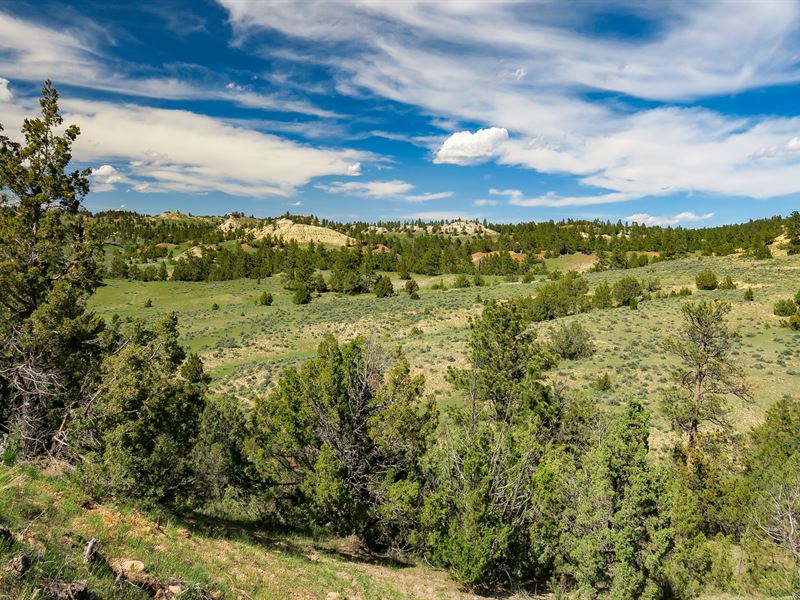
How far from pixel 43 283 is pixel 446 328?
52.6 meters

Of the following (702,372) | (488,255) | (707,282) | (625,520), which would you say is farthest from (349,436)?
(488,255)

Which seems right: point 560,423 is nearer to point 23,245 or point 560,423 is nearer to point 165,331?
point 165,331

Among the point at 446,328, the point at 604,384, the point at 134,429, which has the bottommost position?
the point at 604,384

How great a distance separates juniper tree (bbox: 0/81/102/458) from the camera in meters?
13.4

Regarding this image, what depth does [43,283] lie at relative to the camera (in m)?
14.3

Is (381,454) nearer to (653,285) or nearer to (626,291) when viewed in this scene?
(626,291)

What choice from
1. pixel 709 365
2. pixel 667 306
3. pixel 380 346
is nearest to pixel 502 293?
pixel 667 306

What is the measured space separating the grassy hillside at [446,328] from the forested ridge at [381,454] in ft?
42.4

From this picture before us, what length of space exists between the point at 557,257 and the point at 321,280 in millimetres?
85995

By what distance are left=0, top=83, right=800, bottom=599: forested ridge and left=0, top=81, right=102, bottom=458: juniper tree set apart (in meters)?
0.06

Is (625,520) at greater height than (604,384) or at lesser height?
greater

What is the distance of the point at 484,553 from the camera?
44.0 ft

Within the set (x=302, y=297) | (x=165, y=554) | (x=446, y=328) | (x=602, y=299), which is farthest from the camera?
(x=302, y=297)

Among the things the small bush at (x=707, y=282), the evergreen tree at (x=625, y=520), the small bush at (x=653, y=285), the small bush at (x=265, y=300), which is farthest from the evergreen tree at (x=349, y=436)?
the small bush at (x=265, y=300)
